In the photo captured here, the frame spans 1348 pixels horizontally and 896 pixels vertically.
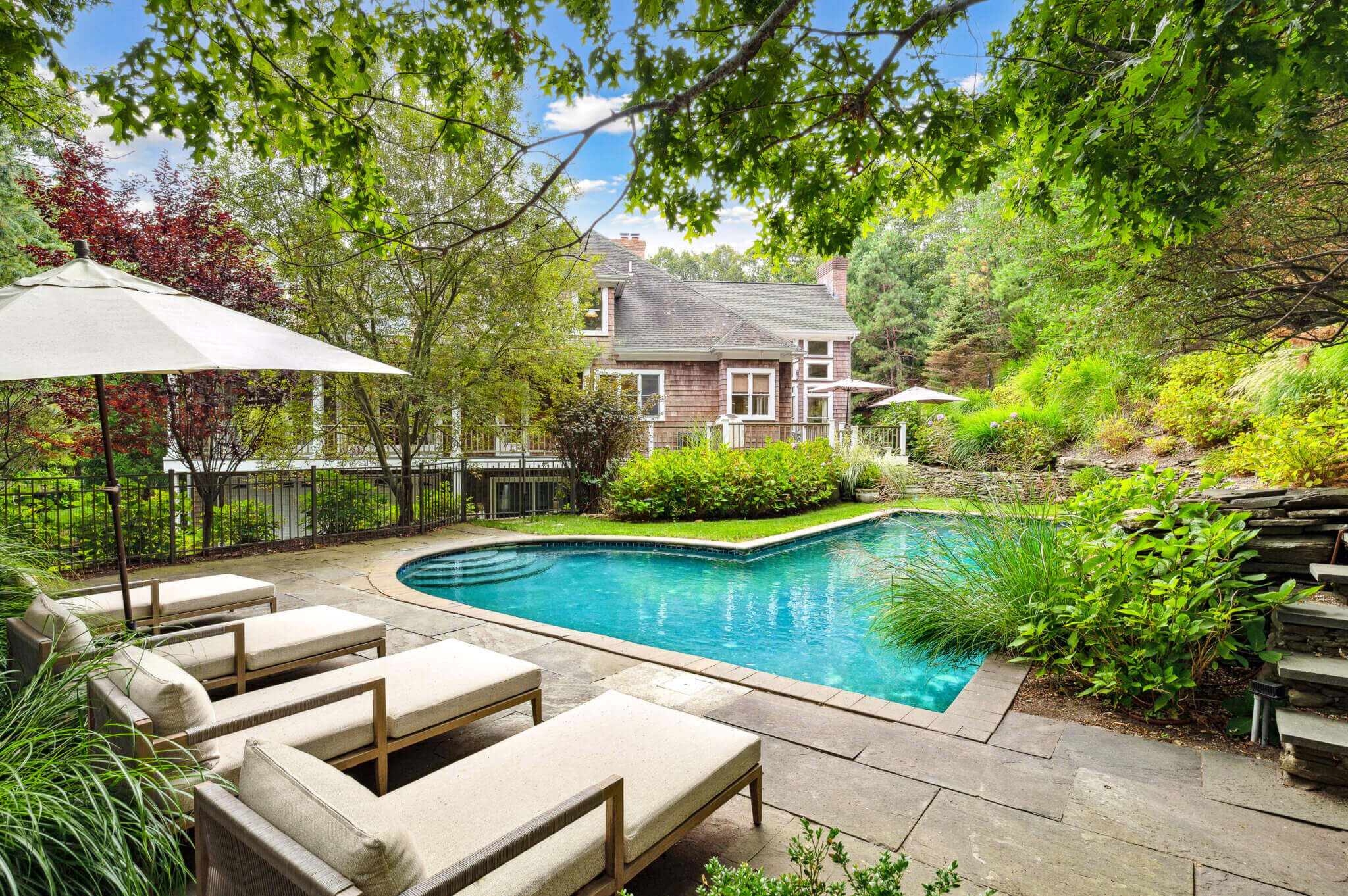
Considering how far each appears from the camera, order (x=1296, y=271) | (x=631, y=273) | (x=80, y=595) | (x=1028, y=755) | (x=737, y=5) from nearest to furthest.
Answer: (x=1028, y=755)
(x=737, y=5)
(x=80, y=595)
(x=1296, y=271)
(x=631, y=273)

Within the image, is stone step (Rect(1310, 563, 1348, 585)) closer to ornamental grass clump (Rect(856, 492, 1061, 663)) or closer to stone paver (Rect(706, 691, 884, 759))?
ornamental grass clump (Rect(856, 492, 1061, 663))

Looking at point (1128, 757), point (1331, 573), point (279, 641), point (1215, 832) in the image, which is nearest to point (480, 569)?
point (279, 641)

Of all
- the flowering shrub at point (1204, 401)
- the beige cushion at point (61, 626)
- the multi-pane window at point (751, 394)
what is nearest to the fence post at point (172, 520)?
the beige cushion at point (61, 626)

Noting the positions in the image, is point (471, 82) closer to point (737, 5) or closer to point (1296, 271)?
point (737, 5)

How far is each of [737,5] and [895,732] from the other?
4.39 meters

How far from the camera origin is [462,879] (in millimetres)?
1451

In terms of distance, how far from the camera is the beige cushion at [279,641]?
347cm

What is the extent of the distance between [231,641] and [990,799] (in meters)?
4.13

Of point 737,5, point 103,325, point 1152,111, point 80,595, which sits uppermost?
point 737,5

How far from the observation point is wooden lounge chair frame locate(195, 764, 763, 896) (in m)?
1.39

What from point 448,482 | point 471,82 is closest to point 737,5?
point 471,82

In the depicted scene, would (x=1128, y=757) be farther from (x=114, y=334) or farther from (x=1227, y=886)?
(x=114, y=334)

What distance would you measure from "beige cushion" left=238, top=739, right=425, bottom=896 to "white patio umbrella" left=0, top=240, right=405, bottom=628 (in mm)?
1875

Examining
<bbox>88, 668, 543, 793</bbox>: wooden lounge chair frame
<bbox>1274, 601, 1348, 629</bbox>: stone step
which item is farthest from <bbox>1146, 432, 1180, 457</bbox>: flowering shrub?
<bbox>88, 668, 543, 793</bbox>: wooden lounge chair frame
